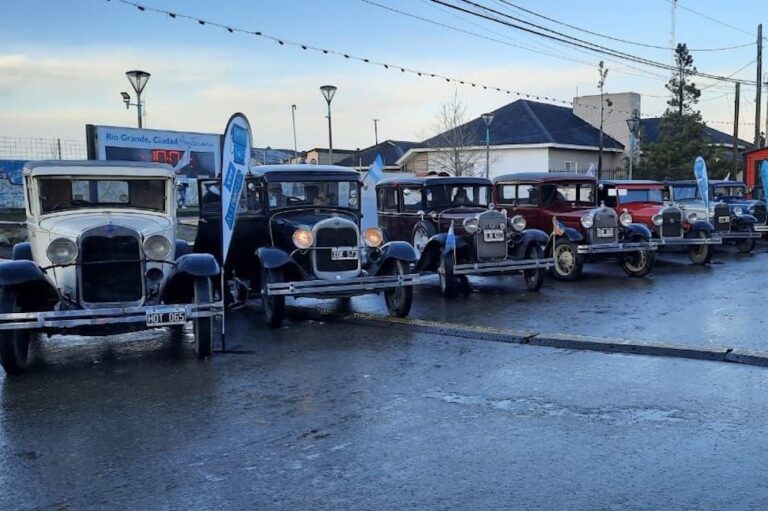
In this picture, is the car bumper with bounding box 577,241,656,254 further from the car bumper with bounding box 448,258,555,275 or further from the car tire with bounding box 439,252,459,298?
the car tire with bounding box 439,252,459,298

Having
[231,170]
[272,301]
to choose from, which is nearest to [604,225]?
[272,301]

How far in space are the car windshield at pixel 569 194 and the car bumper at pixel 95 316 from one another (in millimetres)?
8891

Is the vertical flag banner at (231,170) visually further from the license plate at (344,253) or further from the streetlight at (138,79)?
the streetlight at (138,79)

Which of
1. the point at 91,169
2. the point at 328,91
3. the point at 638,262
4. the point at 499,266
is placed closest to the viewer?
the point at 91,169

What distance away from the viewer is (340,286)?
8938 mm

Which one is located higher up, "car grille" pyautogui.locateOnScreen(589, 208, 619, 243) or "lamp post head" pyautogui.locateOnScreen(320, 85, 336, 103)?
"lamp post head" pyautogui.locateOnScreen(320, 85, 336, 103)

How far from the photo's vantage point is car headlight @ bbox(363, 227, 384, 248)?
32.8ft

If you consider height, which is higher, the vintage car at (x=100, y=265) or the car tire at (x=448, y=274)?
the vintage car at (x=100, y=265)

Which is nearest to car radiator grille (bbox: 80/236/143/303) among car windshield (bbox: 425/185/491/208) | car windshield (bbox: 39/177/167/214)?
car windshield (bbox: 39/177/167/214)

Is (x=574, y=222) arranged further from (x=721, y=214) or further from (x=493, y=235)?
(x=721, y=214)

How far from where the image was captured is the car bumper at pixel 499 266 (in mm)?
11305

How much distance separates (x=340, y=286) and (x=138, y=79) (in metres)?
13.0

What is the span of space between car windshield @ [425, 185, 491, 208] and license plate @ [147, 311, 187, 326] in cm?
723

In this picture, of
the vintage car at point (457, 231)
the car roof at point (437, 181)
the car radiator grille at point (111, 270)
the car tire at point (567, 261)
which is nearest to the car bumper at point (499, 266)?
the vintage car at point (457, 231)
